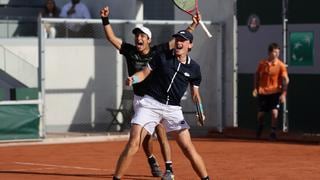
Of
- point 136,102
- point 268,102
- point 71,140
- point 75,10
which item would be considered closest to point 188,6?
point 136,102

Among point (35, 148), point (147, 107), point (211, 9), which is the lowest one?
point (35, 148)

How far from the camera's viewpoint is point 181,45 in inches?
448

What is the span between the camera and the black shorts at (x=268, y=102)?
19.6m

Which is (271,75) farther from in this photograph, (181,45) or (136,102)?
(181,45)

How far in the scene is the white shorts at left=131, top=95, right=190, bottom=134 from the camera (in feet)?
37.6

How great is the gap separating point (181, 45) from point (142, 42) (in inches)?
55.3

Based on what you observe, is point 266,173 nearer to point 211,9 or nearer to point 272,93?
point 272,93

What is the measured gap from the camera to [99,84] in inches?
886

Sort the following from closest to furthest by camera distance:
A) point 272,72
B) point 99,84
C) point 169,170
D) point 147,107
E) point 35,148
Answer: point 147,107, point 169,170, point 35,148, point 272,72, point 99,84

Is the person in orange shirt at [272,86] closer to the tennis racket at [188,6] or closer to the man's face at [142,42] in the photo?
the tennis racket at [188,6]

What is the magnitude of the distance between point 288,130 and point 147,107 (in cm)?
1011

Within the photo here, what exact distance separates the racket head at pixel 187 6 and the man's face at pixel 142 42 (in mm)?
682

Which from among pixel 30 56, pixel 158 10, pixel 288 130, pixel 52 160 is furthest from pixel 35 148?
pixel 158 10

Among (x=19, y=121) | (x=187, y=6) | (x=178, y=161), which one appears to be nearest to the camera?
(x=187, y=6)
